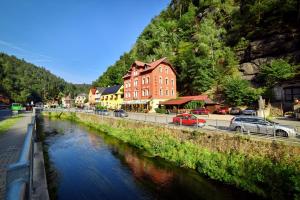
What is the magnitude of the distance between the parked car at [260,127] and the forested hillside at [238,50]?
75.0 feet

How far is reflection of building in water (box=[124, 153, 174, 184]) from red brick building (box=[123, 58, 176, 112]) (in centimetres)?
3369

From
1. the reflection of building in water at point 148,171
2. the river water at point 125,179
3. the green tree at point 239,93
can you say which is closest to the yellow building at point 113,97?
the green tree at point 239,93

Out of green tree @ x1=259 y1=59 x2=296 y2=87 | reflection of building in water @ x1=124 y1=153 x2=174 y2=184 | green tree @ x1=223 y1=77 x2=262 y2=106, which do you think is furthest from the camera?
green tree @ x1=223 y1=77 x2=262 y2=106

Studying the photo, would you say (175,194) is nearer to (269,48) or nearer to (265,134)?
(265,134)

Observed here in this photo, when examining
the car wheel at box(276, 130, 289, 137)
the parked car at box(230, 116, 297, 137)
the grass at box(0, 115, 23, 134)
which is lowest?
the grass at box(0, 115, 23, 134)

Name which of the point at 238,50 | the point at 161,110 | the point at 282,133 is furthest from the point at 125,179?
the point at 238,50

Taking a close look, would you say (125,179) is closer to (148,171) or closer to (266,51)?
(148,171)

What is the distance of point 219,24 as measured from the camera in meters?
64.6

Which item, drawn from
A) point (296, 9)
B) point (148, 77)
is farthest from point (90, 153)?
point (296, 9)

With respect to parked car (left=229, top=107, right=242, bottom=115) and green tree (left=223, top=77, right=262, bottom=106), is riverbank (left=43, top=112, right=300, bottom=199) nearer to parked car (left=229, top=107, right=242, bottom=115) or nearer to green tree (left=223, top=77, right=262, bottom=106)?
parked car (left=229, top=107, right=242, bottom=115)

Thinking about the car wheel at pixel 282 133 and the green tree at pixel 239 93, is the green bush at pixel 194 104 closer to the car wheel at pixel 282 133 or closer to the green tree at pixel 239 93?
the green tree at pixel 239 93

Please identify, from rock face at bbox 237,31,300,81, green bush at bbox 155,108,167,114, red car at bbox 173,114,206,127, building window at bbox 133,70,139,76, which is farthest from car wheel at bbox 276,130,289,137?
building window at bbox 133,70,139,76

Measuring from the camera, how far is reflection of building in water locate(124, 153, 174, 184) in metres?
15.2

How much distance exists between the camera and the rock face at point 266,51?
41.3 metres
